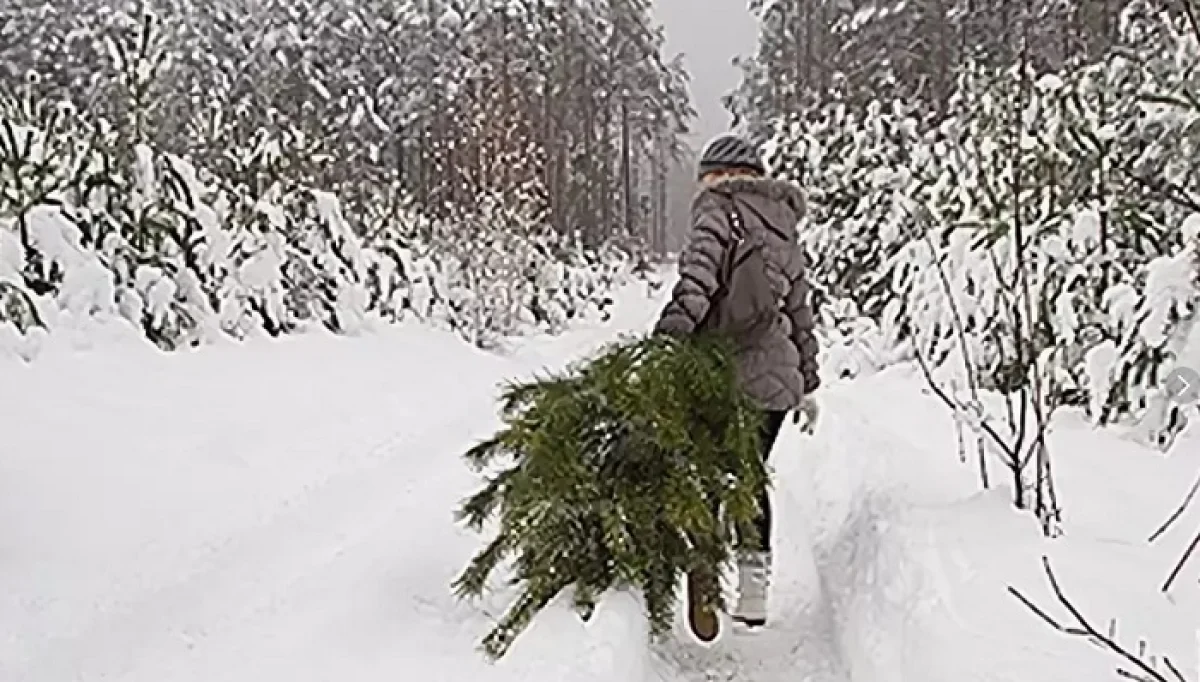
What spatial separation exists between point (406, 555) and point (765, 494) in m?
1.56

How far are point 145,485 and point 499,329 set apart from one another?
35.9ft

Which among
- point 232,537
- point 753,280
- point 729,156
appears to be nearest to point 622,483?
point 753,280

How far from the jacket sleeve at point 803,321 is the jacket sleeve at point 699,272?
14.8 inches

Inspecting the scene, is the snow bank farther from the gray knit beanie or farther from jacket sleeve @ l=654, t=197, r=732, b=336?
the gray knit beanie

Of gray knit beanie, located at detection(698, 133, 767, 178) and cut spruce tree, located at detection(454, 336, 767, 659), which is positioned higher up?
gray knit beanie, located at detection(698, 133, 767, 178)

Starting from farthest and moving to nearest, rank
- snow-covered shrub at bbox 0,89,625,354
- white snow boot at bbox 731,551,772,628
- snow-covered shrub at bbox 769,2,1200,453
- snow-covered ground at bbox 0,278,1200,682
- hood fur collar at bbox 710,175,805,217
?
snow-covered shrub at bbox 0,89,625,354, snow-covered shrub at bbox 769,2,1200,453, hood fur collar at bbox 710,175,805,217, white snow boot at bbox 731,551,772,628, snow-covered ground at bbox 0,278,1200,682

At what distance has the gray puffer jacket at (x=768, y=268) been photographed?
4168mm

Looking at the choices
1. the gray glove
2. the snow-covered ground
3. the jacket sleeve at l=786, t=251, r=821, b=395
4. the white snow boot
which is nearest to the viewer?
the snow-covered ground

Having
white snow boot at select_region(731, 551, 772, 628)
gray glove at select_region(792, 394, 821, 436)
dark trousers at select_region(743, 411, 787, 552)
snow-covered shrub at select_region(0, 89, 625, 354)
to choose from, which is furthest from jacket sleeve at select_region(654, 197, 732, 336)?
snow-covered shrub at select_region(0, 89, 625, 354)

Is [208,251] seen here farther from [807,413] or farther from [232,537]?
[807,413]

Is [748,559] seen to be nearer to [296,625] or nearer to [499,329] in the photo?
[296,625]

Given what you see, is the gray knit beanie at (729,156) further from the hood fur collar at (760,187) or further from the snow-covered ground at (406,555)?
the snow-covered ground at (406,555)

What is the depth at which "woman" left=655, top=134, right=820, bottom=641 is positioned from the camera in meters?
4.13

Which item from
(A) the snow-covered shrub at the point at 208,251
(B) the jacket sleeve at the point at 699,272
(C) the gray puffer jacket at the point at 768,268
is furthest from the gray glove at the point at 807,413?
(A) the snow-covered shrub at the point at 208,251
